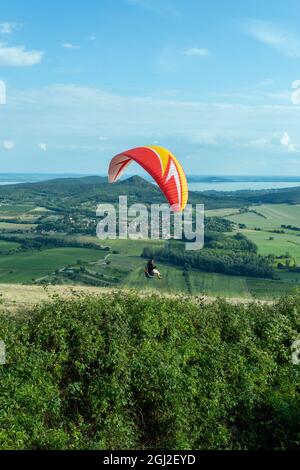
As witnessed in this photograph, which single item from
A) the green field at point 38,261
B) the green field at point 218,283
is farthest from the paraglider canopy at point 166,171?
the green field at point 38,261

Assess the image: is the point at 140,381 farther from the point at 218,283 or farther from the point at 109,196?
the point at 109,196

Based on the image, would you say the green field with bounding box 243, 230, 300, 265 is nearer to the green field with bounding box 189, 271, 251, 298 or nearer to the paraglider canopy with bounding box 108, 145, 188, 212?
the green field with bounding box 189, 271, 251, 298

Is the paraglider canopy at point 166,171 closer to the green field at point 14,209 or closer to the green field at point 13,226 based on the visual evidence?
the green field at point 13,226

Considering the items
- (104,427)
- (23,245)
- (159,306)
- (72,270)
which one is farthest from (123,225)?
(104,427)

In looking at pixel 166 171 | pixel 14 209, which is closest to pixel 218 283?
pixel 166 171

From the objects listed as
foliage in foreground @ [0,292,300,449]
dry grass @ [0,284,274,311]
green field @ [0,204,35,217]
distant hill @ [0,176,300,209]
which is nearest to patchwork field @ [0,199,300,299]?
dry grass @ [0,284,274,311]
